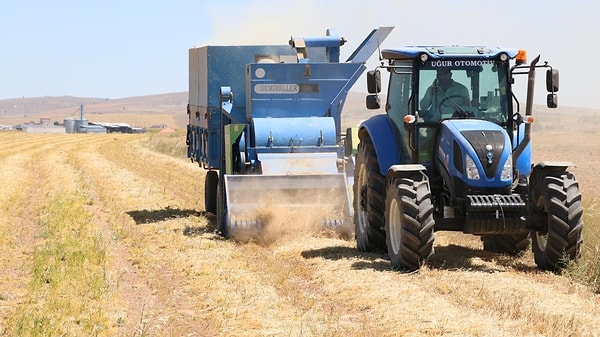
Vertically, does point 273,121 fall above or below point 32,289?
above

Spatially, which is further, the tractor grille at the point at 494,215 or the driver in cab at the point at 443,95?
the driver in cab at the point at 443,95

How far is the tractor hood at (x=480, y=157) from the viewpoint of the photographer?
10.4 meters

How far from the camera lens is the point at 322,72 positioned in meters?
15.9

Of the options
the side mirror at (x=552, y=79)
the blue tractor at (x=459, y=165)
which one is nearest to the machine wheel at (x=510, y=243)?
the blue tractor at (x=459, y=165)

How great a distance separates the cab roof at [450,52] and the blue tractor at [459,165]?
1 centimetres

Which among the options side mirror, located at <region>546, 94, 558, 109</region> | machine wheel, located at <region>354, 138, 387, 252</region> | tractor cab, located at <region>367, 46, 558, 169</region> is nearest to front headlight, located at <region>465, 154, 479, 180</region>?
tractor cab, located at <region>367, 46, 558, 169</region>

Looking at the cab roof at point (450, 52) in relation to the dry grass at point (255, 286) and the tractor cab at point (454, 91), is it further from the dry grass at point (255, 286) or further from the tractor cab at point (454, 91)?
the dry grass at point (255, 286)

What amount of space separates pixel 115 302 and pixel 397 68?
4215 millimetres

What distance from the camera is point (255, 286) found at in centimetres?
1003

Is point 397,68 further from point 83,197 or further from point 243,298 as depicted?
point 83,197

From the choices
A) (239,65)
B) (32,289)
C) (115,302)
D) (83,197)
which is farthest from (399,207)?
(83,197)

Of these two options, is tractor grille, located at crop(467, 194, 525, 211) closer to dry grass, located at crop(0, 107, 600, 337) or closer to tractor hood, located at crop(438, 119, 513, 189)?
tractor hood, located at crop(438, 119, 513, 189)

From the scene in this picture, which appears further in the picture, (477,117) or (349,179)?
(349,179)

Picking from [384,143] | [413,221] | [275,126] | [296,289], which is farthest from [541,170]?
[275,126]
